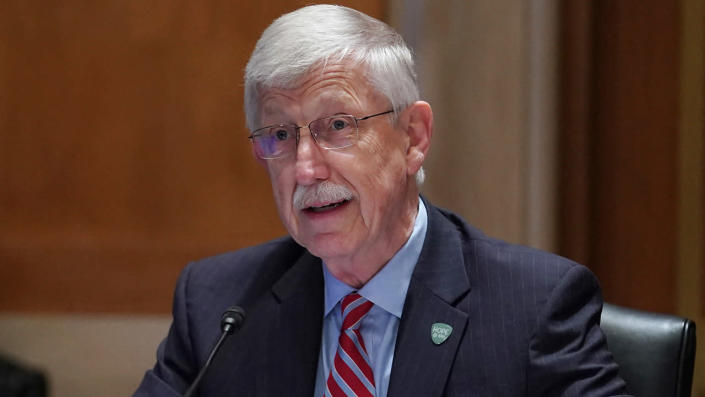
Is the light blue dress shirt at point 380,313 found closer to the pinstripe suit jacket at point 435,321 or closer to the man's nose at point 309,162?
the pinstripe suit jacket at point 435,321

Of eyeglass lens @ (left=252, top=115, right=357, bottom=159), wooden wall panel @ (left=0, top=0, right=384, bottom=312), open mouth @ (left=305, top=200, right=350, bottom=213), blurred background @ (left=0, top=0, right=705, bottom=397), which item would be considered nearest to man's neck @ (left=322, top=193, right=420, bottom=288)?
open mouth @ (left=305, top=200, right=350, bottom=213)

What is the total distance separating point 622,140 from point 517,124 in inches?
15.7

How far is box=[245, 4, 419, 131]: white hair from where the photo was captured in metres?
1.67

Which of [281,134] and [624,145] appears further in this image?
[624,145]

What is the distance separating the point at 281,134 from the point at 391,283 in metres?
0.39

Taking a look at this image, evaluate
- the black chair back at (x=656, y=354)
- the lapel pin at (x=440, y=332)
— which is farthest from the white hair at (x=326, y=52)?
the black chair back at (x=656, y=354)

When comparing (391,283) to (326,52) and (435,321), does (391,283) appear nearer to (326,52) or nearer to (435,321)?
(435,321)

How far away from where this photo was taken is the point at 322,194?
1.68 m

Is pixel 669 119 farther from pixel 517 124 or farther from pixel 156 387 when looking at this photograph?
pixel 156 387

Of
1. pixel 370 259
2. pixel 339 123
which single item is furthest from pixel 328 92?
pixel 370 259

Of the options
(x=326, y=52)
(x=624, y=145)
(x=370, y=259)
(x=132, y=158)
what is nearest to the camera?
(x=326, y=52)

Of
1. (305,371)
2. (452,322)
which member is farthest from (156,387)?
(452,322)

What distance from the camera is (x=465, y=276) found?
1.79m

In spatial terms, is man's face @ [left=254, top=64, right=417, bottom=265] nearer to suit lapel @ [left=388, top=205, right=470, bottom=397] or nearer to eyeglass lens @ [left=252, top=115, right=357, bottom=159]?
eyeglass lens @ [left=252, top=115, right=357, bottom=159]
